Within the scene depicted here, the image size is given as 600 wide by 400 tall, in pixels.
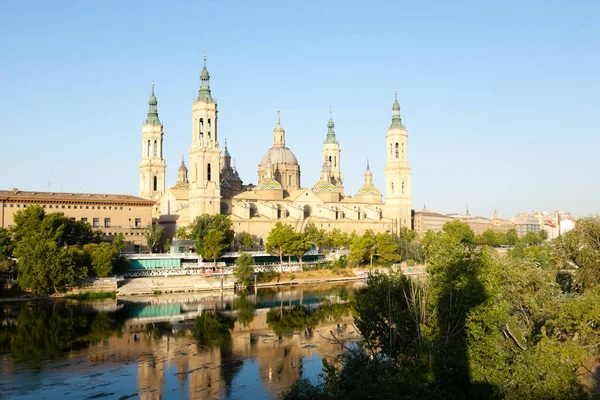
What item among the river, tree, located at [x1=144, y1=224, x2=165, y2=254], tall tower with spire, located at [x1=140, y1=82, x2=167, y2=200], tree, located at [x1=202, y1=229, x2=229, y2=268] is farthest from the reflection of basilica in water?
tall tower with spire, located at [x1=140, y1=82, x2=167, y2=200]

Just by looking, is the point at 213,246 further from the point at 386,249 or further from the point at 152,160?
the point at 152,160

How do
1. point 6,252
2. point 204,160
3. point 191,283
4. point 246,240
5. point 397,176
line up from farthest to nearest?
1. point 397,176
2. point 204,160
3. point 246,240
4. point 191,283
5. point 6,252

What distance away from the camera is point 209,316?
45.2 metres

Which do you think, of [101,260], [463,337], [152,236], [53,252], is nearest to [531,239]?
[152,236]

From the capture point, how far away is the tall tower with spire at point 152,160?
95.6 m

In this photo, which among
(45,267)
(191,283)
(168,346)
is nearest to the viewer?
(168,346)

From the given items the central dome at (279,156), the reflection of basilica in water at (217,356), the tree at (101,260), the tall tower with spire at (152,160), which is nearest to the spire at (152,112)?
the tall tower with spire at (152,160)

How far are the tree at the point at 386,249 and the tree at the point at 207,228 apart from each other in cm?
1759

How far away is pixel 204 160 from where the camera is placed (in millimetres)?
80250

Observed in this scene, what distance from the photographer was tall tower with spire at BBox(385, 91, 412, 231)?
102438 millimetres

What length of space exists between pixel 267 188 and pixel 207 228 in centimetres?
2299

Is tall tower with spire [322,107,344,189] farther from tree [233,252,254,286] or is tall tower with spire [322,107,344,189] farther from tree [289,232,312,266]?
tree [233,252,254,286]

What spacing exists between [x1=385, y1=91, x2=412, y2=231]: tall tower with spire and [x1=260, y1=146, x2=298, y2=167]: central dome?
14540 mm

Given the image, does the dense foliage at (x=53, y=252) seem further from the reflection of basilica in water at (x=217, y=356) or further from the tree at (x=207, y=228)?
the reflection of basilica in water at (x=217, y=356)
